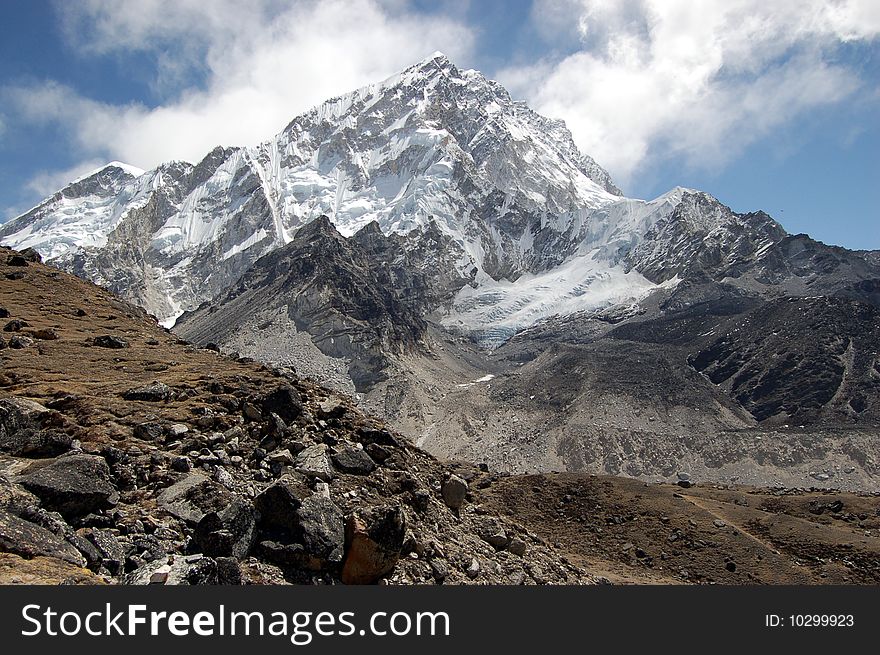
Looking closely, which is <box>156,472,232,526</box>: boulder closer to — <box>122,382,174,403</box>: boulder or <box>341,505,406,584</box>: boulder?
<box>341,505,406,584</box>: boulder

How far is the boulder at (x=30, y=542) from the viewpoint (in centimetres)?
1166

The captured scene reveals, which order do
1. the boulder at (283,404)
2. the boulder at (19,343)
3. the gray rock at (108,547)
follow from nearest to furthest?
the gray rock at (108,547)
the boulder at (283,404)
the boulder at (19,343)

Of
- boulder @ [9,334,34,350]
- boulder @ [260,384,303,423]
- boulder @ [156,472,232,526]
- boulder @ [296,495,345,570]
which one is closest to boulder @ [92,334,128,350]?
boulder @ [9,334,34,350]

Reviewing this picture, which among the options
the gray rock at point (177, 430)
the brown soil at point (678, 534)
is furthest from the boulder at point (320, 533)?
the brown soil at point (678, 534)

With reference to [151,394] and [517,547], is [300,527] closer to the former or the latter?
[151,394]

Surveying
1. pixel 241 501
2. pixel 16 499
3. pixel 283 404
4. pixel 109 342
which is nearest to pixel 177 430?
pixel 283 404

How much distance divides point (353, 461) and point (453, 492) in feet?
14.6

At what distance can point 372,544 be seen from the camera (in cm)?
1485

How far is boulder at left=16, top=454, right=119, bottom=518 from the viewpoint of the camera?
13.7m

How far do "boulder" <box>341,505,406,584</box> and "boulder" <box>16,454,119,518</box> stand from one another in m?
5.08

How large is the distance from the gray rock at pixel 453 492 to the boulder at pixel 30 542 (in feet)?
39.5

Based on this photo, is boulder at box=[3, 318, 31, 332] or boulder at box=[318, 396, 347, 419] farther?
boulder at box=[3, 318, 31, 332]

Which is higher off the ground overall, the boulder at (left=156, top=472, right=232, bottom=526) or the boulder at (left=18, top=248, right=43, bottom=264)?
the boulder at (left=18, top=248, right=43, bottom=264)

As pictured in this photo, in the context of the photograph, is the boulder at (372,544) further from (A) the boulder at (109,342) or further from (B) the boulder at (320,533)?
(A) the boulder at (109,342)
